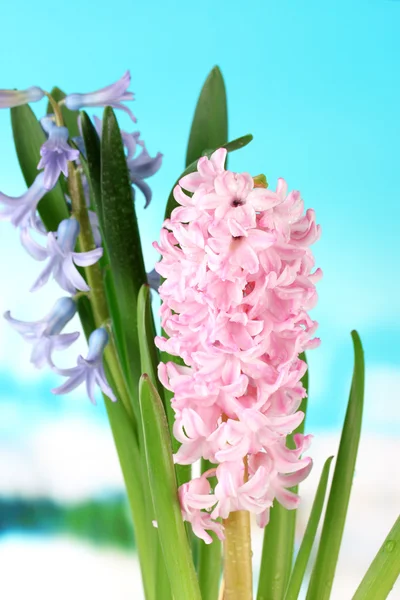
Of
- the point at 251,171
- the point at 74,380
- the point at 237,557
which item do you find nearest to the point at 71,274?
the point at 74,380

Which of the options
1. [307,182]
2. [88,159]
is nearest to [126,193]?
[88,159]

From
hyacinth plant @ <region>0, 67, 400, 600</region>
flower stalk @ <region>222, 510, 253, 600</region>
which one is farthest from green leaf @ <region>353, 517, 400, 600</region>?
flower stalk @ <region>222, 510, 253, 600</region>

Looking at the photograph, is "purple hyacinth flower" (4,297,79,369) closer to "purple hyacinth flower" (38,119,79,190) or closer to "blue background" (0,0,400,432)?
"purple hyacinth flower" (38,119,79,190)

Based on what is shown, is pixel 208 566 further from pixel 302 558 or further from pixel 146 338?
pixel 146 338

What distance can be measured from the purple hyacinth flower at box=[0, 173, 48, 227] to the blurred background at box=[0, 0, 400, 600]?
977mm

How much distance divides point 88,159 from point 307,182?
1086mm

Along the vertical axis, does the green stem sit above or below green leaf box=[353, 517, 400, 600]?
above

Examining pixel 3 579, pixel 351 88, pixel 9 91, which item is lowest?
pixel 3 579

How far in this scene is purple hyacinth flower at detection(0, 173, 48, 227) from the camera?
970 mm

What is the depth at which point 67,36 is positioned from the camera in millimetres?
1948

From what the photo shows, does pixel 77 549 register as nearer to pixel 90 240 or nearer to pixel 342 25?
pixel 90 240

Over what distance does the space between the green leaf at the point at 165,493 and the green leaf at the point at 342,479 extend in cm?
19

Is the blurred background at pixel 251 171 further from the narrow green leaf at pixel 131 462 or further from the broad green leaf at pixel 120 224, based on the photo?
the broad green leaf at pixel 120 224

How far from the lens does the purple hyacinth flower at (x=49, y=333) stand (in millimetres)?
1010
